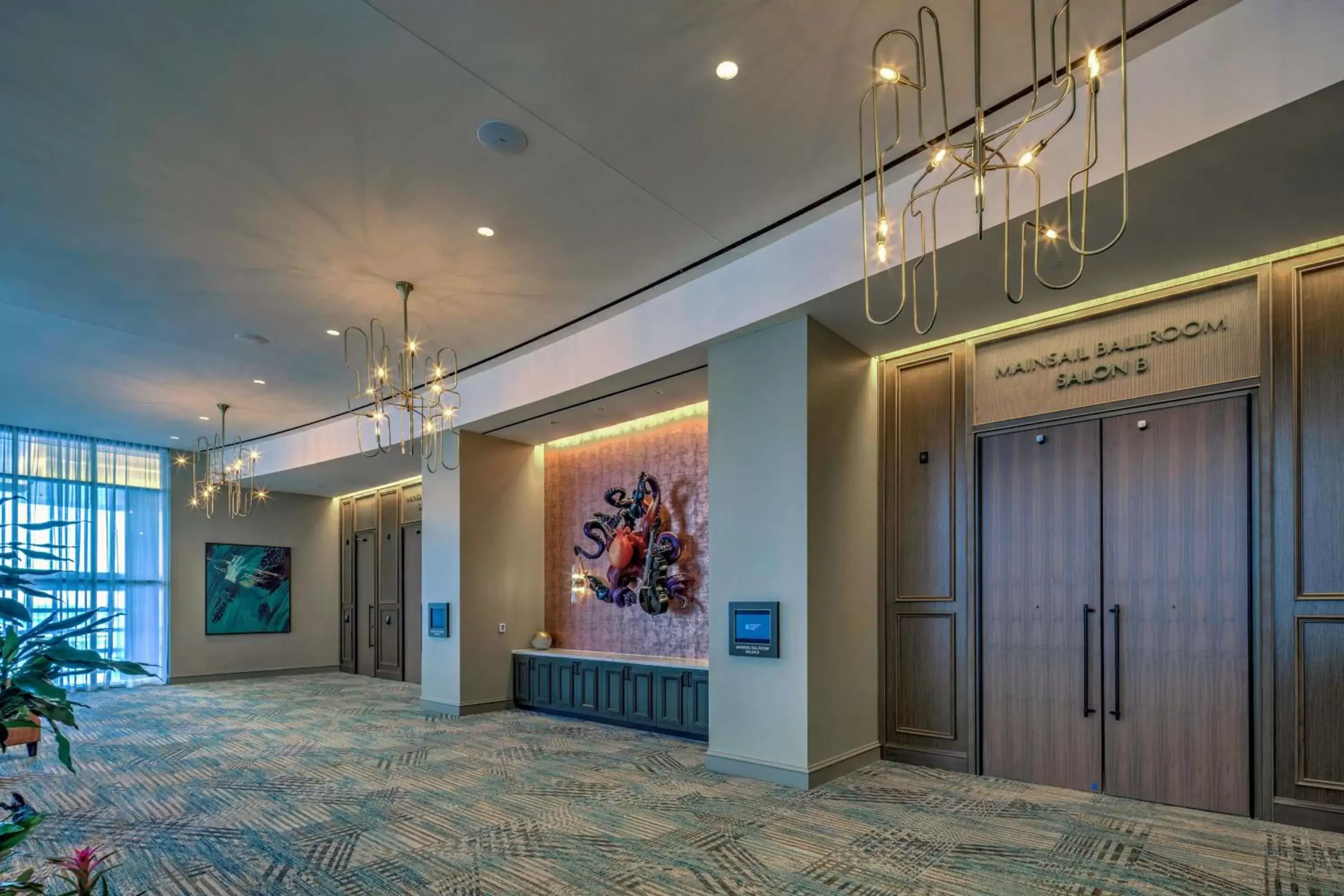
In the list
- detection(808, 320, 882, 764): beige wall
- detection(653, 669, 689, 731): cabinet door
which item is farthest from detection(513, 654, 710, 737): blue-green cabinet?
detection(808, 320, 882, 764): beige wall

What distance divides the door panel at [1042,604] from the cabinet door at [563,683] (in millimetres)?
4803

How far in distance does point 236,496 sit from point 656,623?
868cm

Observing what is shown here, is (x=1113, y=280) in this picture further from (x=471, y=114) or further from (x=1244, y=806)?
(x=471, y=114)

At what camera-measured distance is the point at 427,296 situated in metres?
7.15

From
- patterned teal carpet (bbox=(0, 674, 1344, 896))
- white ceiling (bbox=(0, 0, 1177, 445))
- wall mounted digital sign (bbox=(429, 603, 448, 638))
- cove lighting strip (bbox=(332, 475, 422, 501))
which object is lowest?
patterned teal carpet (bbox=(0, 674, 1344, 896))

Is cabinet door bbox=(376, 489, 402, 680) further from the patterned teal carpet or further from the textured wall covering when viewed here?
the patterned teal carpet

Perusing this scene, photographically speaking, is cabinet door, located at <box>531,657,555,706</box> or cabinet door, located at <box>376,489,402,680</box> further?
cabinet door, located at <box>376,489,402,680</box>

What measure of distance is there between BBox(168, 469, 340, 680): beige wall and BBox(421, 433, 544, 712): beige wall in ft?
20.2

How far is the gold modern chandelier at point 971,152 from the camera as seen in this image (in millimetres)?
3219

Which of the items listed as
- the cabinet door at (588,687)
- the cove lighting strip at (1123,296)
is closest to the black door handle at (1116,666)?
the cove lighting strip at (1123,296)

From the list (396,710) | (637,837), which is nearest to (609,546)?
(396,710)

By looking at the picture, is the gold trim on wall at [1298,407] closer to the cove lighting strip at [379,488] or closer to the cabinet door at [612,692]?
the cabinet door at [612,692]

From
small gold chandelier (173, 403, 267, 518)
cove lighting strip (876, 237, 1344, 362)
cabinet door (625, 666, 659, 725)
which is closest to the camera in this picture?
cove lighting strip (876, 237, 1344, 362)

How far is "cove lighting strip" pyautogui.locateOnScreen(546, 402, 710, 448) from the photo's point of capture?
9078 mm
